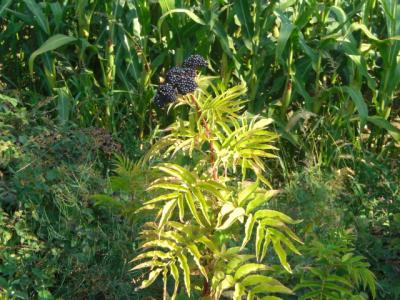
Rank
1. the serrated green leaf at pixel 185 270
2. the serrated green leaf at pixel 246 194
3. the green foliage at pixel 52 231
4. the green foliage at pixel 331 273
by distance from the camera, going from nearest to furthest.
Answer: the serrated green leaf at pixel 185 270, the serrated green leaf at pixel 246 194, the green foliage at pixel 331 273, the green foliage at pixel 52 231

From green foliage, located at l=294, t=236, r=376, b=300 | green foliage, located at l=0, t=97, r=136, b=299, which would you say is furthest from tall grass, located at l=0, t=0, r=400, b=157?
green foliage, located at l=294, t=236, r=376, b=300

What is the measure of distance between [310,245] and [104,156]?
1.64m

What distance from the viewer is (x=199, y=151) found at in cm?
340

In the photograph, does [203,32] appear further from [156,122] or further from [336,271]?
[336,271]

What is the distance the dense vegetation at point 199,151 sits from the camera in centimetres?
301

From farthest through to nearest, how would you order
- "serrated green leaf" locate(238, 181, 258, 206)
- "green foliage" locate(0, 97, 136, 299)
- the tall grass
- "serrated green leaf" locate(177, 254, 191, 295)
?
1. the tall grass
2. "green foliage" locate(0, 97, 136, 299)
3. "serrated green leaf" locate(238, 181, 258, 206)
4. "serrated green leaf" locate(177, 254, 191, 295)

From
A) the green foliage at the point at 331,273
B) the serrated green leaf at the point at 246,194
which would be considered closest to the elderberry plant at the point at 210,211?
the serrated green leaf at the point at 246,194

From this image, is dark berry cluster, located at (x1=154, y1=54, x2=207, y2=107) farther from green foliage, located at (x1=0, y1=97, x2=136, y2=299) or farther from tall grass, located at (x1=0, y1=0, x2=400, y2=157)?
tall grass, located at (x1=0, y1=0, x2=400, y2=157)

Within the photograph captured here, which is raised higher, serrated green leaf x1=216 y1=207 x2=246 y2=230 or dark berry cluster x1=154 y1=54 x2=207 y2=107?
dark berry cluster x1=154 y1=54 x2=207 y2=107

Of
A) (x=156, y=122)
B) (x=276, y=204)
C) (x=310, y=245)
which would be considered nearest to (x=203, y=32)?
(x=156, y=122)

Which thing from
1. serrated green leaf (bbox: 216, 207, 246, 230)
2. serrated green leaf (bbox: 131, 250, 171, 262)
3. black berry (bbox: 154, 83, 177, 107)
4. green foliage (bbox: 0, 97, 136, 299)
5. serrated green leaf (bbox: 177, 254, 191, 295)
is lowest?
green foliage (bbox: 0, 97, 136, 299)

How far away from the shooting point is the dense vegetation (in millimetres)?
3010

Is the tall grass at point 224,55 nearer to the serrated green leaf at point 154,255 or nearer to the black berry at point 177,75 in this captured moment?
the black berry at point 177,75

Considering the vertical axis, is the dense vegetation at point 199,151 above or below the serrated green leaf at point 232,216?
below
